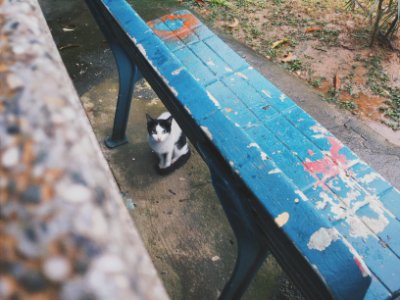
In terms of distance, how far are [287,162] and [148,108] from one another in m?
1.90

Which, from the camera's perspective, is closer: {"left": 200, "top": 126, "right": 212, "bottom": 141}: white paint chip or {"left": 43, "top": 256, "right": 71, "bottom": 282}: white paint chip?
{"left": 43, "top": 256, "right": 71, "bottom": 282}: white paint chip

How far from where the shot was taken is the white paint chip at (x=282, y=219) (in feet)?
3.40

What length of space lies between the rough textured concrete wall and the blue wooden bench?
0.78m

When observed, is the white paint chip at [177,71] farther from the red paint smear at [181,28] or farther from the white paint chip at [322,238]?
the red paint smear at [181,28]

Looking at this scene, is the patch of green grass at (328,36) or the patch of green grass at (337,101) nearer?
the patch of green grass at (337,101)

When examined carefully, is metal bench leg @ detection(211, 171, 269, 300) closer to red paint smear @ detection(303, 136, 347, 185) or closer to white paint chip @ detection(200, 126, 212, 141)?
white paint chip @ detection(200, 126, 212, 141)

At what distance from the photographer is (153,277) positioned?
324 mm

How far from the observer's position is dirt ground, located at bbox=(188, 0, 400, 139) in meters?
4.07

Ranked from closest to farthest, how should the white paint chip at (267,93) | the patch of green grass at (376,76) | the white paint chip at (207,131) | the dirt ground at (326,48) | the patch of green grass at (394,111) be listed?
the white paint chip at (207,131)
the white paint chip at (267,93)
the patch of green grass at (394,111)
the dirt ground at (326,48)
the patch of green grass at (376,76)

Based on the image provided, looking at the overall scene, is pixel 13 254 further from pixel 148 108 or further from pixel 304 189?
pixel 148 108

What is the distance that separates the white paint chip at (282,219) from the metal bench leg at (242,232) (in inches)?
7.5

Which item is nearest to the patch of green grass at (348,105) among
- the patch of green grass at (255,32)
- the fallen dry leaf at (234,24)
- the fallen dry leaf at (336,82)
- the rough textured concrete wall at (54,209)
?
the fallen dry leaf at (336,82)

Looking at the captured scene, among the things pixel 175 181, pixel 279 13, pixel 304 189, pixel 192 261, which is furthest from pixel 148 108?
pixel 279 13

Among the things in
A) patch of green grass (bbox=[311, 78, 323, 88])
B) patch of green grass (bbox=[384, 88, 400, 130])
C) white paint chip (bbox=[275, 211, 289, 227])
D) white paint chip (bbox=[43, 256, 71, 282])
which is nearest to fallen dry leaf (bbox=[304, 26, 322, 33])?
patch of green grass (bbox=[311, 78, 323, 88])
